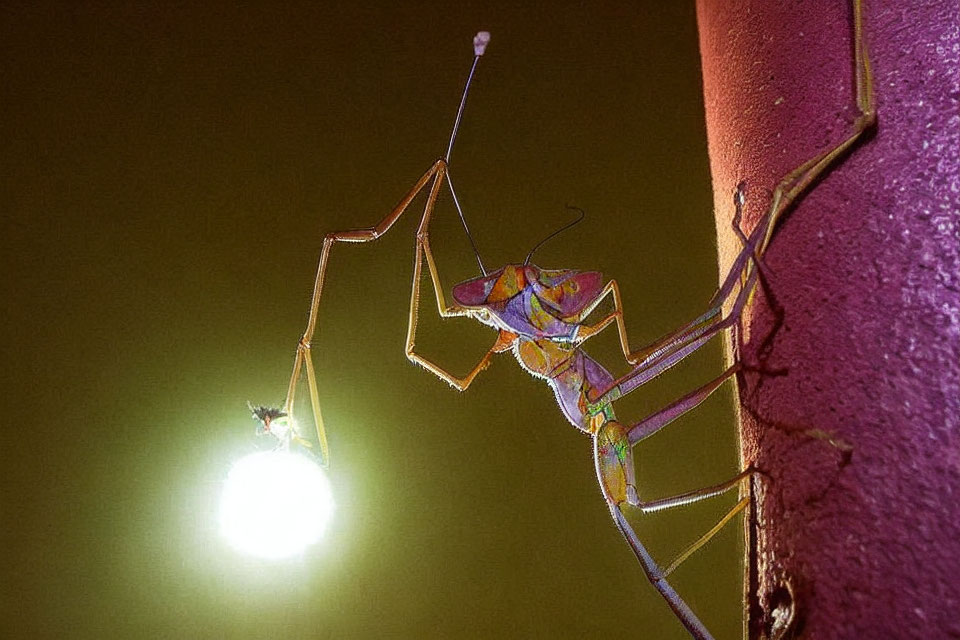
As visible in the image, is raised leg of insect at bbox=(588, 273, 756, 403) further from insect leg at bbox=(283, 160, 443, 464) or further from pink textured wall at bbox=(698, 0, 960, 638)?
insect leg at bbox=(283, 160, 443, 464)

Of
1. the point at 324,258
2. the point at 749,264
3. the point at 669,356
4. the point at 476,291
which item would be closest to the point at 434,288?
the point at 476,291

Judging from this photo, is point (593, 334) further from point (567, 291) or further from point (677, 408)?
point (677, 408)

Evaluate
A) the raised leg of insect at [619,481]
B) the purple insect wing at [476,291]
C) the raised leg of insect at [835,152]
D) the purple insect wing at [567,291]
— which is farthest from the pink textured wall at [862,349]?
the purple insect wing at [476,291]

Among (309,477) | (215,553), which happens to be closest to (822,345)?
→ (309,477)

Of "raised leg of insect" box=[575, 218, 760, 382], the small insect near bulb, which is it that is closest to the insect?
"raised leg of insect" box=[575, 218, 760, 382]

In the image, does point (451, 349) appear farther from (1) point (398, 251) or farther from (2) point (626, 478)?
(2) point (626, 478)

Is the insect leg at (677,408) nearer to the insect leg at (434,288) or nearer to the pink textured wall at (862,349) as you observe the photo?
the pink textured wall at (862,349)
